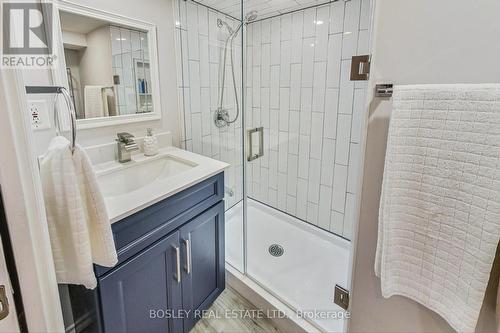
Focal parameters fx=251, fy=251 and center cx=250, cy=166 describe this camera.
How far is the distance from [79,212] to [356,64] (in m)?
1.06

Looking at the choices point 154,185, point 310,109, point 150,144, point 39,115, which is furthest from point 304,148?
A: point 39,115

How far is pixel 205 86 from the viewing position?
196 cm

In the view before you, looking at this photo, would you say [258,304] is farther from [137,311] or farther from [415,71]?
[415,71]

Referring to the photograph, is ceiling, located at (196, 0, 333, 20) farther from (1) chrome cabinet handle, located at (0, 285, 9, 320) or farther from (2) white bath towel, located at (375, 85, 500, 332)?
(1) chrome cabinet handle, located at (0, 285, 9, 320)

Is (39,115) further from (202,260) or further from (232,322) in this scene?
(232,322)

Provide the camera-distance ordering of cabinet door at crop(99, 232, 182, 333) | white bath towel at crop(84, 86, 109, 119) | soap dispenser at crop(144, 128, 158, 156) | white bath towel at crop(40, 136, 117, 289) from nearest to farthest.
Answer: white bath towel at crop(40, 136, 117, 289) → cabinet door at crop(99, 232, 182, 333) → white bath towel at crop(84, 86, 109, 119) → soap dispenser at crop(144, 128, 158, 156)

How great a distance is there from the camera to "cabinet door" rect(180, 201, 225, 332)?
4.13ft

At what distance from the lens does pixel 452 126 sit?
73 cm

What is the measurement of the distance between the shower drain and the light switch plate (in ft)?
5.48

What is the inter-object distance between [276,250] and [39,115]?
175 cm

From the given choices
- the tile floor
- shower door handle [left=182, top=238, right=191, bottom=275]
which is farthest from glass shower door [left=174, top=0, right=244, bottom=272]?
shower door handle [left=182, top=238, right=191, bottom=275]

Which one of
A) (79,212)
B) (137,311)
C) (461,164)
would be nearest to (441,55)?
(461,164)

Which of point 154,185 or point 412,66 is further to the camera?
point 154,185

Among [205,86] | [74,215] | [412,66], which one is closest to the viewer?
[74,215]
